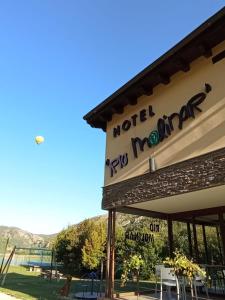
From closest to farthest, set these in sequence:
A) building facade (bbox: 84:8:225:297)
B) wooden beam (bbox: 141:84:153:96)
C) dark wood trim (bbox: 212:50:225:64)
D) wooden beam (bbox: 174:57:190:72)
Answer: building facade (bbox: 84:8:225:297) → dark wood trim (bbox: 212:50:225:64) → wooden beam (bbox: 174:57:190:72) → wooden beam (bbox: 141:84:153:96)

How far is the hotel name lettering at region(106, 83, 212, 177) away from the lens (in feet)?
24.6

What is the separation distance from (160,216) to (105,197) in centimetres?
275

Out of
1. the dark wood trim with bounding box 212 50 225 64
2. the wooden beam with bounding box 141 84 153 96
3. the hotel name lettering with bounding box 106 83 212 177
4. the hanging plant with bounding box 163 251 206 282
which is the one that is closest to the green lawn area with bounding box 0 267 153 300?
the hanging plant with bounding box 163 251 206 282

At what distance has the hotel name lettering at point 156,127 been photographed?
7.51 metres

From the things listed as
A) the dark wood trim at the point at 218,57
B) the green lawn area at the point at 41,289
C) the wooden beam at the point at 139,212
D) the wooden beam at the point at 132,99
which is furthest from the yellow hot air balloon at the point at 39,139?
the dark wood trim at the point at 218,57

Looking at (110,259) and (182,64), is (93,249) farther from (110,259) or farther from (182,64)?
(182,64)

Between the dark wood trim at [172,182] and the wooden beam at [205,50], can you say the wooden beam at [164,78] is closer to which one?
the wooden beam at [205,50]

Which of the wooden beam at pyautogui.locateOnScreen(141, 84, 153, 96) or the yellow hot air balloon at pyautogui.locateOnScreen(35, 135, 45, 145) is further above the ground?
the wooden beam at pyautogui.locateOnScreen(141, 84, 153, 96)

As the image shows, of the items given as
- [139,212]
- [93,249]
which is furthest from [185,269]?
[93,249]

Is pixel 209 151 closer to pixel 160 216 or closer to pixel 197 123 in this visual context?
pixel 197 123

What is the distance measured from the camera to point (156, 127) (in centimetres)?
852

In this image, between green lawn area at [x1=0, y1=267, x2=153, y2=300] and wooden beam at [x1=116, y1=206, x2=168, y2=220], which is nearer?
wooden beam at [x1=116, y1=206, x2=168, y2=220]

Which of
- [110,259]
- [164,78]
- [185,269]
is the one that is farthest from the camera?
[110,259]

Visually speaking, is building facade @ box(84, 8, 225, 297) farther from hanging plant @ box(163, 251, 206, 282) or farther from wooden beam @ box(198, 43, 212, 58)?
hanging plant @ box(163, 251, 206, 282)
